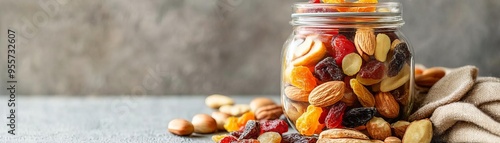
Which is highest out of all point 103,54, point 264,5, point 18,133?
point 264,5

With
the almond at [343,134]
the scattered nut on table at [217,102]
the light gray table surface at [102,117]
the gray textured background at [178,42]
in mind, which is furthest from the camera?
the gray textured background at [178,42]

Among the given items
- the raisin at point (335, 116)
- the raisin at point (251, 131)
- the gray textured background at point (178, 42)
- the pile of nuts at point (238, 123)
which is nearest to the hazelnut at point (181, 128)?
the pile of nuts at point (238, 123)

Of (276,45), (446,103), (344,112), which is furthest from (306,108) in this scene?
(276,45)

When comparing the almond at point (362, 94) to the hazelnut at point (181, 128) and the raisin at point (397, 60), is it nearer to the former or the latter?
the raisin at point (397, 60)

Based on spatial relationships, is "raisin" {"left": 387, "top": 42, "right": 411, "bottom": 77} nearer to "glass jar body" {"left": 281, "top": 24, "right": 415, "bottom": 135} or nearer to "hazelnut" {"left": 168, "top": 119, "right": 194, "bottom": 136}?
"glass jar body" {"left": 281, "top": 24, "right": 415, "bottom": 135}

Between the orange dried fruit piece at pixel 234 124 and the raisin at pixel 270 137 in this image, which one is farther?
the orange dried fruit piece at pixel 234 124

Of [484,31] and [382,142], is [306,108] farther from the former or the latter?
[484,31]

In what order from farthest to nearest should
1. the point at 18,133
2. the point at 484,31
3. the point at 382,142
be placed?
1. the point at 484,31
2. the point at 18,133
3. the point at 382,142

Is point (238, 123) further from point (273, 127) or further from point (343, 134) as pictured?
point (343, 134)
